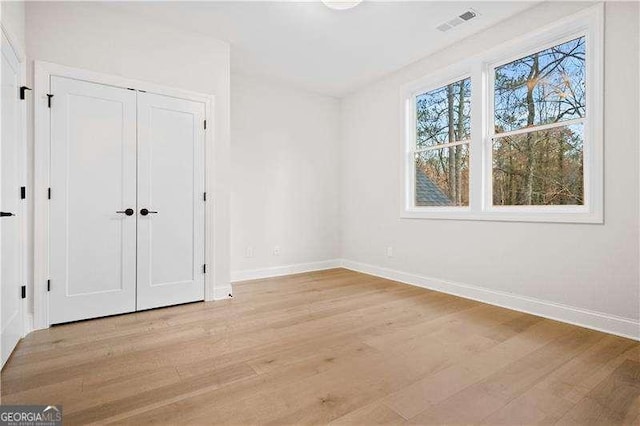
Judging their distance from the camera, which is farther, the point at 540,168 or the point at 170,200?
the point at 170,200

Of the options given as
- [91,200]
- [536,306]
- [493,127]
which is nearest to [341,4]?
[493,127]

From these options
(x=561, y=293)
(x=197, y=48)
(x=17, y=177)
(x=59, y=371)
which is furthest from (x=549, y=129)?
(x=17, y=177)

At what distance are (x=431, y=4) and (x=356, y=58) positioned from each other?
1.22 m

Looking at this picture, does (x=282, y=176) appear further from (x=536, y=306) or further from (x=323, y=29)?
(x=536, y=306)

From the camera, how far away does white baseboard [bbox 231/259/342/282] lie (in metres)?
4.50

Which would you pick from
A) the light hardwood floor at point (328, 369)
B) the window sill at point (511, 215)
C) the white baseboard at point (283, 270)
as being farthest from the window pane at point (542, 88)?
the white baseboard at point (283, 270)

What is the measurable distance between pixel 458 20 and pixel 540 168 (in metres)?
1.69

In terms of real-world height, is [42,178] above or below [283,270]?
above

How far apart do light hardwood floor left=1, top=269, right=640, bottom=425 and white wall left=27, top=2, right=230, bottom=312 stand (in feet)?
4.21

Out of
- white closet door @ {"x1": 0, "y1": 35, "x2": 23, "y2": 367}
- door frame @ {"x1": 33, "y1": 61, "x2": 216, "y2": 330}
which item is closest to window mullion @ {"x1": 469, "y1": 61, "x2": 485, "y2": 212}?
door frame @ {"x1": 33, "y1": 61, "x2": 216, "y2": 330}

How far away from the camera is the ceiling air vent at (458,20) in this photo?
313cm

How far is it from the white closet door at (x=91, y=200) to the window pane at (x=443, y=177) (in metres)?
3.39

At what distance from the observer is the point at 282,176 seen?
4953mm

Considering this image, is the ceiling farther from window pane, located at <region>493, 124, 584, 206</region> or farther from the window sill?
the window sill
